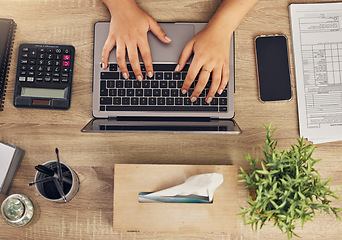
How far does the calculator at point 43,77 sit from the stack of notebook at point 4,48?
0.18ft

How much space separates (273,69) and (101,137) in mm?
551

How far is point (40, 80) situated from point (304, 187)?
2.49ft

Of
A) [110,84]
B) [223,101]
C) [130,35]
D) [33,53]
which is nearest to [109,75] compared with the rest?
[110,84]

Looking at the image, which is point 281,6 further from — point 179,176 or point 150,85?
point 179,176

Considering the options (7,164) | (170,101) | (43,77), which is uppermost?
(43,77)

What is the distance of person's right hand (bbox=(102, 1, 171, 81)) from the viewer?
80cm

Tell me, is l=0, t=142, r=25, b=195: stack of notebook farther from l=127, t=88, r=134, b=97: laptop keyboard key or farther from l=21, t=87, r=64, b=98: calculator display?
l=127, t=88, r=134, b=97: laptop keyboard key

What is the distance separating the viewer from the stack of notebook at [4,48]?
2.74 ft

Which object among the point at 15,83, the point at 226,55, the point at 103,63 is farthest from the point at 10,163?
the point at 226,55

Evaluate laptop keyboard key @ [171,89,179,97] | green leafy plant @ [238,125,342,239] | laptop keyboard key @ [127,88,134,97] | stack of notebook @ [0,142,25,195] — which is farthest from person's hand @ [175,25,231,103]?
stack of notebook @ [0,142,25,195]

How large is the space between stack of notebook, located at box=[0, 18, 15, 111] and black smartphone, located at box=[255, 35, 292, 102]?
0.75 m

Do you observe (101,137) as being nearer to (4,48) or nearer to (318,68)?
(4,48)

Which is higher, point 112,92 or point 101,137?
point 112,92

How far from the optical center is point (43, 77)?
81cm
